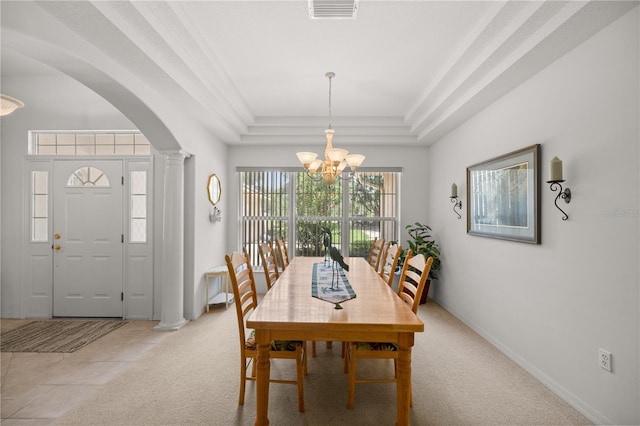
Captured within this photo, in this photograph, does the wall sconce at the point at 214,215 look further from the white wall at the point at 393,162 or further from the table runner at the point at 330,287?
the table runner at the point at 330,287

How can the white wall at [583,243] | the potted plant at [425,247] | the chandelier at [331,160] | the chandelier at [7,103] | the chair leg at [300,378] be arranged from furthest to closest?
1. the potted plant at [425,247]
2. the chandelier at [331,160]
3. the chandelier at [7,103]
4. the chair leg at [300,378]
5. the white wall at [583,243]

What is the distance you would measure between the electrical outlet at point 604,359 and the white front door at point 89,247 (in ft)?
15.4

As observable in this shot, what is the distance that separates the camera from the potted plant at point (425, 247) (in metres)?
4.53

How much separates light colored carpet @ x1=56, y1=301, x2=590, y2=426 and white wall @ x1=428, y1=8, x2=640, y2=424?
281 millimetres

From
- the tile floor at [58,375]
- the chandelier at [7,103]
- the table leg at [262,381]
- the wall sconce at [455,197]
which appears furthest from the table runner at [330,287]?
the chandelier at [7,103]

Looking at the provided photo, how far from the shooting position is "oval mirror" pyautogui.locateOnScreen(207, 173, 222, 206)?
171 inches

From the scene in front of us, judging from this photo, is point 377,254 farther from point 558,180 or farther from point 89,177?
point 89,177

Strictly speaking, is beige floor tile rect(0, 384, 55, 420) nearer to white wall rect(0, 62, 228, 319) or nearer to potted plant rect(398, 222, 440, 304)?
white wall rect(0, 62, 228, 319)

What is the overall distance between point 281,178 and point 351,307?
3703 millimetres

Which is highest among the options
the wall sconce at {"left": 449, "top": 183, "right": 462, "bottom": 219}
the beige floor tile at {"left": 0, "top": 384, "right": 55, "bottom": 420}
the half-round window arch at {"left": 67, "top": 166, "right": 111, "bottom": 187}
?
the half-round window arch at {"left": 67, "top": 166, "right": 111, "bottom": 187}

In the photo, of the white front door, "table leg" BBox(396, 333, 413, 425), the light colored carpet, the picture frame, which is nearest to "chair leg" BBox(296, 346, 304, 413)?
the light colored carpet

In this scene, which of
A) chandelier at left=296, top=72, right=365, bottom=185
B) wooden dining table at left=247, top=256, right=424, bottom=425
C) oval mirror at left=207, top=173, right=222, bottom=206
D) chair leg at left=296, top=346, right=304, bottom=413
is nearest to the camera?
wooden dining table at left=247, top=256, right=424, bottom=425

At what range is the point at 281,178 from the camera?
5309 mm

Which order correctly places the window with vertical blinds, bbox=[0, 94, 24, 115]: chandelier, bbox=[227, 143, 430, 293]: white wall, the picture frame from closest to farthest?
1. bbox=[0, 94, 24, 115]: chandelier
2. the picture frame
3. bbox=[227, 143, 430, 293]: white wall
4. the window with vertical blinds
